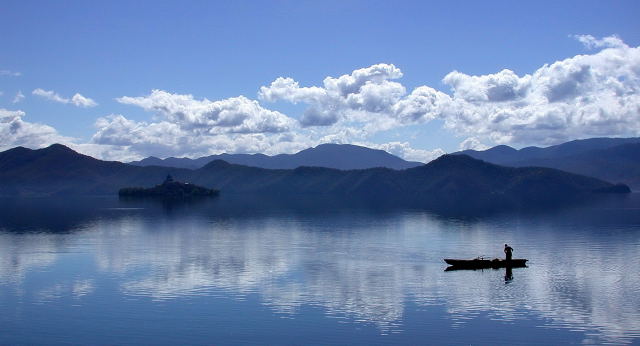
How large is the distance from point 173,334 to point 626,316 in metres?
42.2

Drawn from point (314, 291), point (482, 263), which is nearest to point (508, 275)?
point (482, 263)

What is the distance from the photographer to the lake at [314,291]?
5147 cm

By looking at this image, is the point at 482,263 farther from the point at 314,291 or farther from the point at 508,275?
the point at 314,291

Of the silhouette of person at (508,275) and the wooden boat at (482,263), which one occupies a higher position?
the wooden boat at (482,263)

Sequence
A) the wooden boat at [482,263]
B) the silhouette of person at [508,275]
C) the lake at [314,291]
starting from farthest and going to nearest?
the wooden boat at [482,263]
the silhouette of person at [508,275]
the lake at [314,291]

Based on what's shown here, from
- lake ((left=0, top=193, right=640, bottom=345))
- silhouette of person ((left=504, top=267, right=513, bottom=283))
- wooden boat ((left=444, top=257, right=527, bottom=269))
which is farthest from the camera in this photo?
wooden boat ((left=444, top=257, right=527, bottom=269))

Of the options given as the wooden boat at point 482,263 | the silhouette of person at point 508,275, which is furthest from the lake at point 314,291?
the wooden boat at point 482,263

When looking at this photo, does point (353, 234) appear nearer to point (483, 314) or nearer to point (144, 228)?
point (144, 228)

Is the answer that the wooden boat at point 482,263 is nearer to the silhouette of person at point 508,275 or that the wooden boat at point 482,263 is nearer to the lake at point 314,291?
the silhouette of person at point 508,275

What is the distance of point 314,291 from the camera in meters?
68.3

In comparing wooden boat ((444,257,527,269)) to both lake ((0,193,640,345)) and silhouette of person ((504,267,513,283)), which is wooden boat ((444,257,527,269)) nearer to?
silhouette of person ((504,267,513,283))

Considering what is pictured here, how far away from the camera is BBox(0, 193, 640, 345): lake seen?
2026 inches

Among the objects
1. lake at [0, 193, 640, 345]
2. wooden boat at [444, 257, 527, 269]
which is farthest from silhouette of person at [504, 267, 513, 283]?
wooden boat at [444, 257, 527, 269]

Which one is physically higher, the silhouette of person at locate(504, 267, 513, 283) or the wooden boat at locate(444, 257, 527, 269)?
the wooden boat at locate(444, 257, 527, 269)
